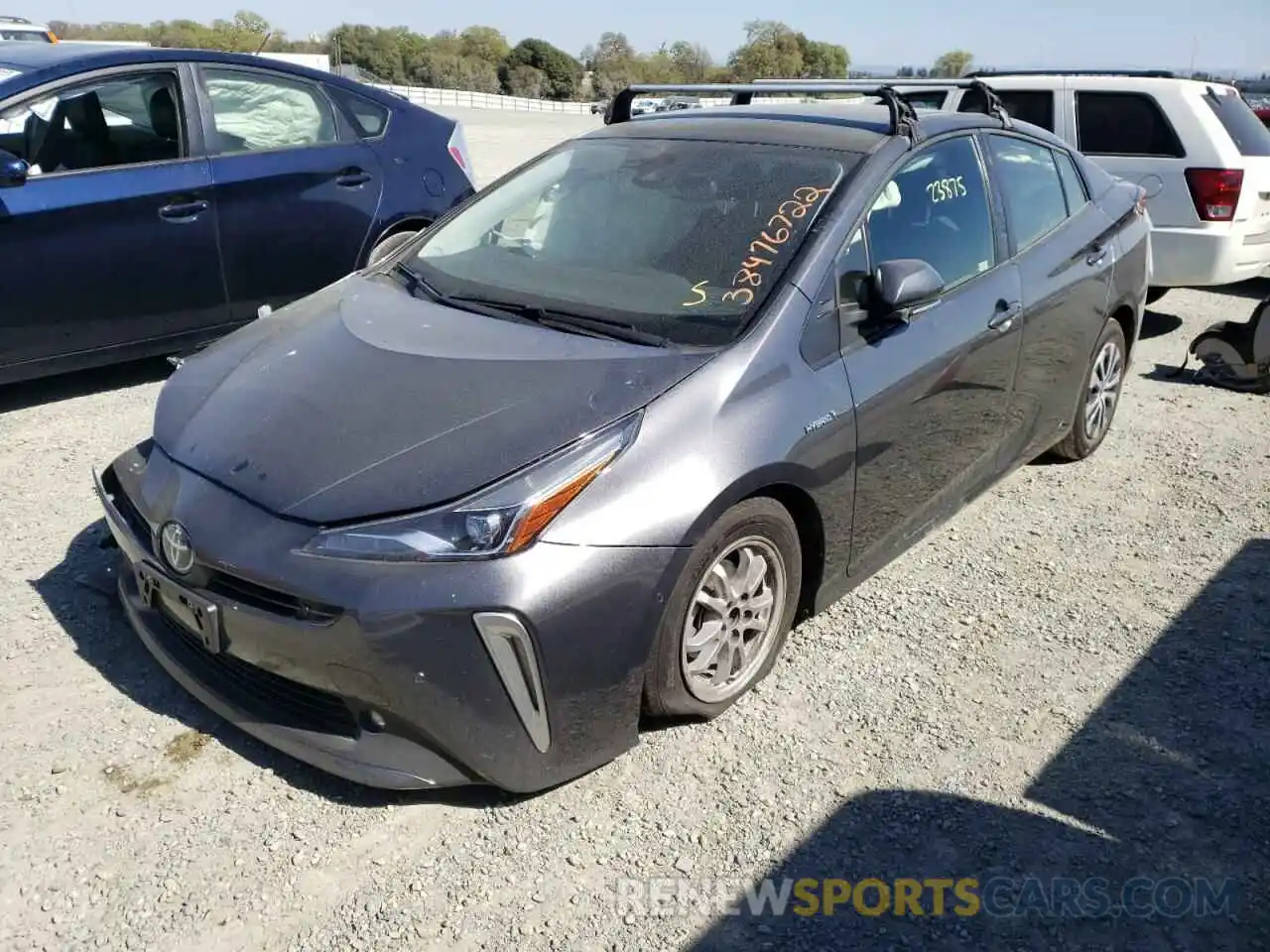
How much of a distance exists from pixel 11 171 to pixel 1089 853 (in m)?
4.87

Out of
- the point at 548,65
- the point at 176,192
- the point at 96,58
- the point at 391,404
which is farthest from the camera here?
the point at 548,65

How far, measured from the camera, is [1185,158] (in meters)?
6.97

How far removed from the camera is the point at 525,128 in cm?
2923

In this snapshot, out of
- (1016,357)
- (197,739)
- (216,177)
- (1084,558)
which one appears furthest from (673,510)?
(216,177)

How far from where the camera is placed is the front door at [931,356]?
10.7 feet

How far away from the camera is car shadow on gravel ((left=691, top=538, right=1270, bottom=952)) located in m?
2.40

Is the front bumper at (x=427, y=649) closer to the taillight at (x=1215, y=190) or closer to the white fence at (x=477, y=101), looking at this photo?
the taillight at (x=1215, y=190)

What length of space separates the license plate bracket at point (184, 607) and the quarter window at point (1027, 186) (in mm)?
3084

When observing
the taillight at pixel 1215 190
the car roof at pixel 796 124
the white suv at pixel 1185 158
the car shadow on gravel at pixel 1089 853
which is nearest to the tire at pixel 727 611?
the car shadow on gravel at pixel 1089 853

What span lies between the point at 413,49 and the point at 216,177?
302ft

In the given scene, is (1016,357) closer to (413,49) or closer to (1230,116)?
A: (1230,116)

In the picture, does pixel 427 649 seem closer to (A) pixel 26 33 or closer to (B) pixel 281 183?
(B) pixel 281 183

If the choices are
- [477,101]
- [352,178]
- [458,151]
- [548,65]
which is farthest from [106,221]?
[548,65]

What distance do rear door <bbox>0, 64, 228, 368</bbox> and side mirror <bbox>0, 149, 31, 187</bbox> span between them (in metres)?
0.04
